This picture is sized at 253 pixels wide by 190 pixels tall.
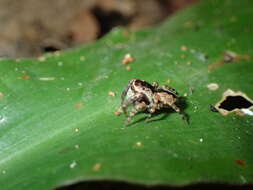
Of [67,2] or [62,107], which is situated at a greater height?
[67,2]

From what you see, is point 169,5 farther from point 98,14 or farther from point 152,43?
point 152,43

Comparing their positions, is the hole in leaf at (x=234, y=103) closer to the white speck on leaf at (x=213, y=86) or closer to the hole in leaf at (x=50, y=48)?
the white speck on leaf at (x=213, y=86)

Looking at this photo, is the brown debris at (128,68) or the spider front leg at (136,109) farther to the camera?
the brown debris at (128,68)

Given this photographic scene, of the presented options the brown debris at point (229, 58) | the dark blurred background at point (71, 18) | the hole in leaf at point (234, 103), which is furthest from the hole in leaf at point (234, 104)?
the dark blurred background at point (71, 18)

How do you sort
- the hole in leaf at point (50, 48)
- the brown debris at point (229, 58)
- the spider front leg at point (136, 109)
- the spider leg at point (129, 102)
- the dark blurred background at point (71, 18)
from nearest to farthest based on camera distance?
1. the spider front leg at point (136, 109)
2. the spider leg at point (129, 102)
3. the brown debris at point (229, 58)
4. the hole in leaf at point (50, 48)
5. the dark blurred background at point (71, 18)

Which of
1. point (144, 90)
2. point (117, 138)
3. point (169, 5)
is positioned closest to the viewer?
point (117, 138)

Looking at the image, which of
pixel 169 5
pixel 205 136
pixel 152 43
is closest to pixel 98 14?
pixel 169 5

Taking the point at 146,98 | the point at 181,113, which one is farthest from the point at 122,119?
the point at 181,113
